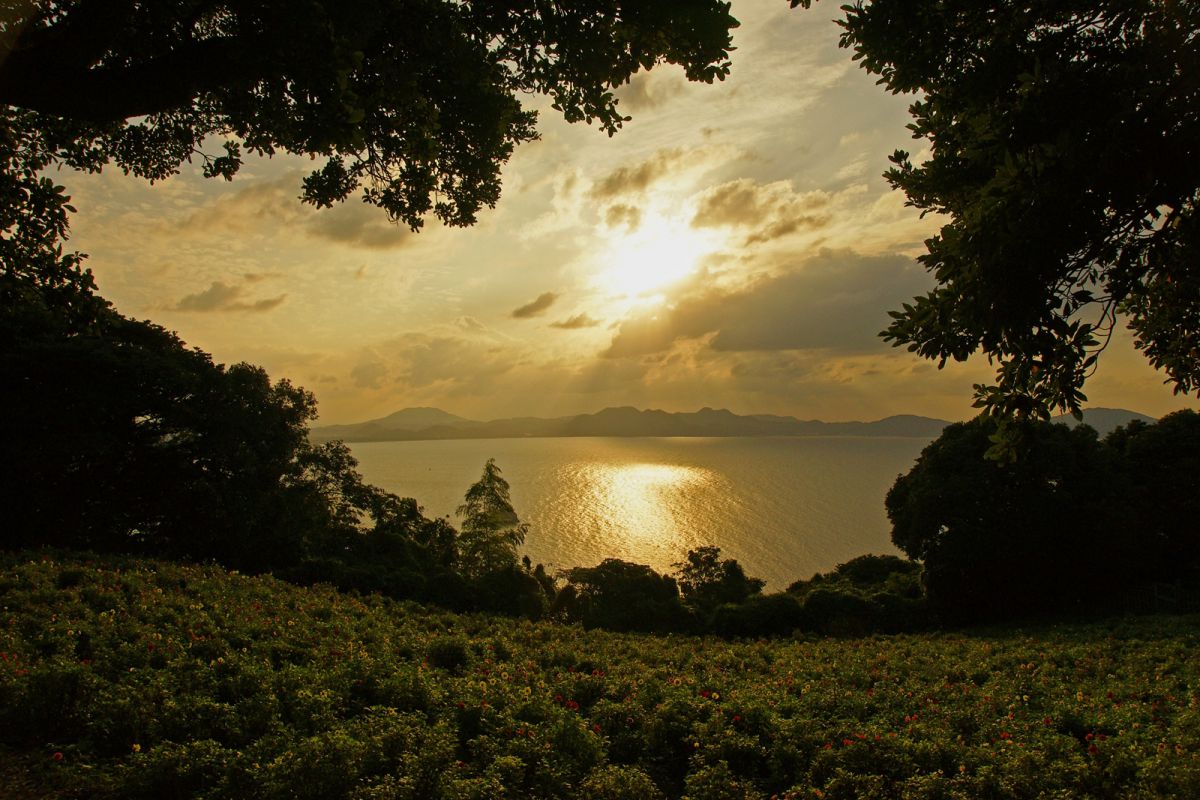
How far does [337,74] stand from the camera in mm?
4777

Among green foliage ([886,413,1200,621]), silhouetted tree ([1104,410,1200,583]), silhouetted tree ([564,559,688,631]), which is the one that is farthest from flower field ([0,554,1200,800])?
silhouetted tree ([1104,410,1200,583])

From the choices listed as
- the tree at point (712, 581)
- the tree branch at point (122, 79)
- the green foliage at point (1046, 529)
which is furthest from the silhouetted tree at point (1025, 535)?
the tree branch at point (122, 79)

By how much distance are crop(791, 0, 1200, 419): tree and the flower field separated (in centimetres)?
433

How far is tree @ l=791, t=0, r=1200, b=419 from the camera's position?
19.4 ft

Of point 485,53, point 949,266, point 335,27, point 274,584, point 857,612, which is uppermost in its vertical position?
point 485,53

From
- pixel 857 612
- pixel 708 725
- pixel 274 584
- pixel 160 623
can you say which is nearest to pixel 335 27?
pixel 708 725

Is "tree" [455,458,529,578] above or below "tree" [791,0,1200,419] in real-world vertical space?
below

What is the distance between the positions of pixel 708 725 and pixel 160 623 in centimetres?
910

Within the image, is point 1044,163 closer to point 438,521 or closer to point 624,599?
point 624,599

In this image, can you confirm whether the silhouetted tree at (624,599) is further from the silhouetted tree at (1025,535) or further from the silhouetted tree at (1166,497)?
the silhouetted tree at (1166,497)

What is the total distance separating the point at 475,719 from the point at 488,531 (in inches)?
1252

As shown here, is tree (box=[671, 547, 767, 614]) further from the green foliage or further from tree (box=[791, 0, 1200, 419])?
tree (box=[791, 0, 1200, 419])

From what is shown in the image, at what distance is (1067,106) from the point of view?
6.30 m

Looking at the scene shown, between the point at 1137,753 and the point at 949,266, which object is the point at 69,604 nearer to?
the point at 949,266
